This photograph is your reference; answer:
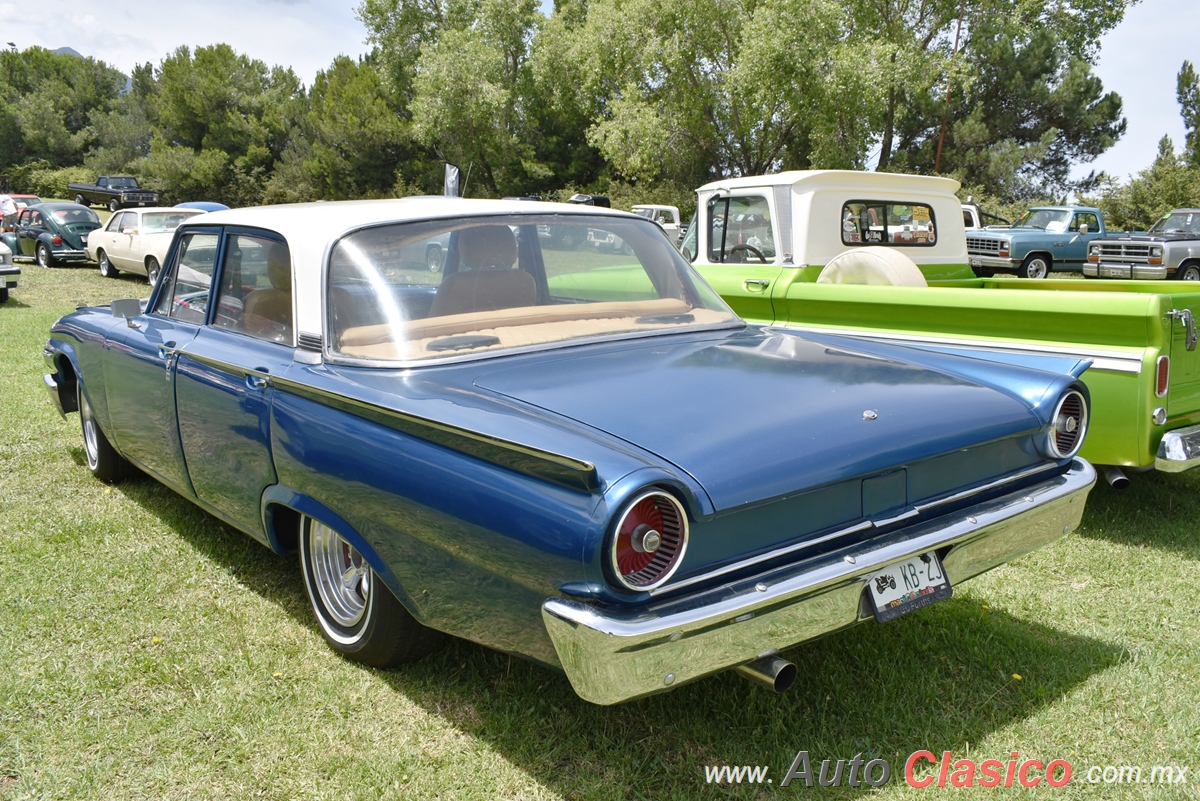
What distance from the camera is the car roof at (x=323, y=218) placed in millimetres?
3266

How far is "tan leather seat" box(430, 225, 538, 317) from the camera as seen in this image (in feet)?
11.1

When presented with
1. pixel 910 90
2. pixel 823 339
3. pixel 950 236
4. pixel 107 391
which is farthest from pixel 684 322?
pixel 910 90

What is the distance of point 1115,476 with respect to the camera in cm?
428

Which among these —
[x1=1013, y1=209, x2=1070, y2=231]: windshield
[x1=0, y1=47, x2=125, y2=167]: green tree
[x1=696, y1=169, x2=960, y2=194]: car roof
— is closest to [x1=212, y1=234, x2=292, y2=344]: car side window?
[x1=696, y1=169, x2=960, y2=194]: car roof

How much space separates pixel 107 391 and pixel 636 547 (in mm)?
3512

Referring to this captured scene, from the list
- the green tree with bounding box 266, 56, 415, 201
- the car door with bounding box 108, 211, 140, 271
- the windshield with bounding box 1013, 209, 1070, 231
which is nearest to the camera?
the car door with bounding box 108, 211, 140, 271

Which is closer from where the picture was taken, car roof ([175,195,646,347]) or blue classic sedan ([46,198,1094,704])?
blue classic sedan ([46,198,1094,704])

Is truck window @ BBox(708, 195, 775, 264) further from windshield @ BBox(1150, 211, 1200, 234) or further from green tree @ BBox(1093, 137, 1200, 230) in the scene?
green tree @ BBox(1093, 137, 1200, 230)

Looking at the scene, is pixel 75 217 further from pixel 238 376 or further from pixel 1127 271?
pixel 1127 271

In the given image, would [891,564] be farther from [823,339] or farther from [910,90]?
[910,90]

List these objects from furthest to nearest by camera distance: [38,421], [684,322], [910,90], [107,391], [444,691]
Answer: [910,90], [38,421], [107,391], [684,322], [444,691]

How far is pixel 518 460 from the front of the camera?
7.46 feet

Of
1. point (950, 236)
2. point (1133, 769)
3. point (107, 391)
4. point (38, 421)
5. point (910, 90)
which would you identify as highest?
point (910, 90)

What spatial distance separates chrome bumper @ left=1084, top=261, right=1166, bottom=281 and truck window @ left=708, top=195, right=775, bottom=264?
13.9 m
